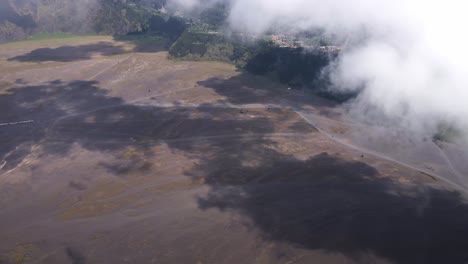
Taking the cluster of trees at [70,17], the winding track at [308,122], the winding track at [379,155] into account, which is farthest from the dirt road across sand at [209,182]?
the cluster of trees at [70,17]

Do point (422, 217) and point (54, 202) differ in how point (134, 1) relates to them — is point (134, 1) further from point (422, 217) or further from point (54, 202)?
point (422, 217)

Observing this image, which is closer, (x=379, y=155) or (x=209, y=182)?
(x=209, y=182)

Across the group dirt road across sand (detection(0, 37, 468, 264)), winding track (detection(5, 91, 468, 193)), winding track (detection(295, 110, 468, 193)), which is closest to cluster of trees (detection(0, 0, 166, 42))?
dirt road across sand (detection(0, 37, 468, 264))

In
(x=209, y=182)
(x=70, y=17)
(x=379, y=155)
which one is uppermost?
(x=70, y=17)

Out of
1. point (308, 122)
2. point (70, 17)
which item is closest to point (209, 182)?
point (308, 122)

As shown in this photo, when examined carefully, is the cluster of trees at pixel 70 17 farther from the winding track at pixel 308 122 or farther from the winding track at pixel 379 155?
the winding track at pixel 379 155

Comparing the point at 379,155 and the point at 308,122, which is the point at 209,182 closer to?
the point at 379,155

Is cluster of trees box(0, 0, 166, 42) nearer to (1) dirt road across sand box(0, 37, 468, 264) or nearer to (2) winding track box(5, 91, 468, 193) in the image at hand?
(1) dirt road across sand box(0, 37, 468, 264)

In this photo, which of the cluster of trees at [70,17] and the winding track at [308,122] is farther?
the cluster of trees at [70,17]

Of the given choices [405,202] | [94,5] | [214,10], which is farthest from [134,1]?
[405,202]
